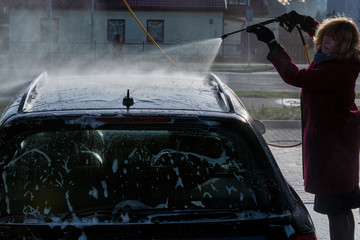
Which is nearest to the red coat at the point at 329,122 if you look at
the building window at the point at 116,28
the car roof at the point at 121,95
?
the car roof at the point at 121,95

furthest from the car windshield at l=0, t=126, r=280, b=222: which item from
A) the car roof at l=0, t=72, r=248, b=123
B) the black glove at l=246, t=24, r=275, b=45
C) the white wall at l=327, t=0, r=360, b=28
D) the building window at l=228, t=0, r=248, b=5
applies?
the white wall at l=327, t=0, r=360, b=28

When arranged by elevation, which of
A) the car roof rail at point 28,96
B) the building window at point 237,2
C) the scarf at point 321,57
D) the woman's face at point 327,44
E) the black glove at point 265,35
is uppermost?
the building window at point 237,2

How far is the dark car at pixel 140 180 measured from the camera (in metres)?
2.35

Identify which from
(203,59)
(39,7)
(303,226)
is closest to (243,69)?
(203,59)

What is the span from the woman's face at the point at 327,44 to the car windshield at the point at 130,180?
1.31m

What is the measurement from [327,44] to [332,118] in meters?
0.48

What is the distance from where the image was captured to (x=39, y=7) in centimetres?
3478

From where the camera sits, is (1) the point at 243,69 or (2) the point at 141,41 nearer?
(1) the point at 243,69

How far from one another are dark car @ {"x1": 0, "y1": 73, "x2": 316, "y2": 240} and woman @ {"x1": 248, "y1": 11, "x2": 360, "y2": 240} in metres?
1.00

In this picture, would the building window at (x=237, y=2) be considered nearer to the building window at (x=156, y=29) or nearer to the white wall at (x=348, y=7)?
the building window at (x=156, y=29)

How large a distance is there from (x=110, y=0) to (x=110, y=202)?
110ft

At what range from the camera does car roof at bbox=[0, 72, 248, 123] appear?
2691 millimetres

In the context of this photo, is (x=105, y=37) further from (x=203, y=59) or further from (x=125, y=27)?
(x=203, y=59)

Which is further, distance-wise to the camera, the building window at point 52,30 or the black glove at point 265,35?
the building window at point 52,30
